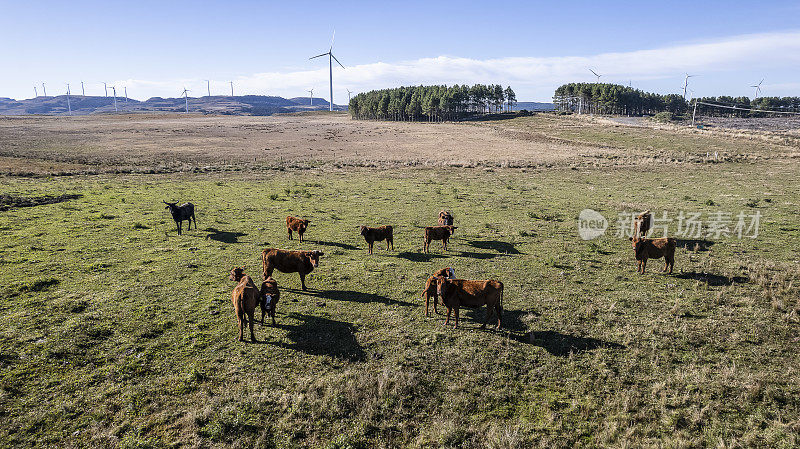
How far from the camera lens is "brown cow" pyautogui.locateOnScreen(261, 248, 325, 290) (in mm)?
15492

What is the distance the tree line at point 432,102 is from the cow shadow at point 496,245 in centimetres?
14731

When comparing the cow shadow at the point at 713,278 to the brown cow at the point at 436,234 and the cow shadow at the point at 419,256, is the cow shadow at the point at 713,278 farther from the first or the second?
the cow shadow at the point at 419,256

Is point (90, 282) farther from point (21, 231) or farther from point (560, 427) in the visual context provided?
point (560, 427)

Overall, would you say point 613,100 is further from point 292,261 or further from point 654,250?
point 292,261

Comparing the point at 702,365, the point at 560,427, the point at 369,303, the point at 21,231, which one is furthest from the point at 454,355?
the point at 21,231

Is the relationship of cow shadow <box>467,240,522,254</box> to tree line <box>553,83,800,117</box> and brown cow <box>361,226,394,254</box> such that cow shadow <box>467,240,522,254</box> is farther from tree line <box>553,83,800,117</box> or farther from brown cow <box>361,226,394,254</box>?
tree line <box>553,83,800,117</box>

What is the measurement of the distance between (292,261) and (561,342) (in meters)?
10.2

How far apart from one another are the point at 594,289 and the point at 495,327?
5629mm

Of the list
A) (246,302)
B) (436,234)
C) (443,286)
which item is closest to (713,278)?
(436,234)

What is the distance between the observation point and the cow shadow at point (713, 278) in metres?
16.0

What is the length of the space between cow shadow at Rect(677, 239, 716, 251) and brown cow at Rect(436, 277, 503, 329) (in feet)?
45.6

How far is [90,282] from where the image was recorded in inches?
620

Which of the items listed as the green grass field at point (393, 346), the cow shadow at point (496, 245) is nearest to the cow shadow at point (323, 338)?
the green grass field at point (393, 346)

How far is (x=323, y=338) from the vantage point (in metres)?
12.0
